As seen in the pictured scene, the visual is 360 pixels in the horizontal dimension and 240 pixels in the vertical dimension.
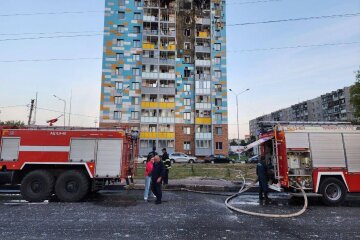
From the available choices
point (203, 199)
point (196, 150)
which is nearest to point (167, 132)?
point (196, 150)

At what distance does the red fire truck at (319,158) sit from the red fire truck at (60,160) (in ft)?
20.7

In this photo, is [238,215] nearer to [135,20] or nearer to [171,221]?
[171,221]

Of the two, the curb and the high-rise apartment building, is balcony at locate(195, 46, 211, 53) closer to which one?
the high-rise apartment building

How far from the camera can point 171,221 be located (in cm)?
709

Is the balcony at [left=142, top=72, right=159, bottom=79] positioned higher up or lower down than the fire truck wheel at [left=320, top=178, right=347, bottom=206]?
higher up

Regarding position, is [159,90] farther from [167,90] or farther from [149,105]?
[149,105]

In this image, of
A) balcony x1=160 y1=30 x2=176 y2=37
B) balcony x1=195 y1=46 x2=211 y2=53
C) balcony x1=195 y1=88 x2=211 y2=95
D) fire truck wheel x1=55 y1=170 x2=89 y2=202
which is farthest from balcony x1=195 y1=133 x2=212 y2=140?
fire truck wheel x1=55 y1=170 x2=89 y2=202

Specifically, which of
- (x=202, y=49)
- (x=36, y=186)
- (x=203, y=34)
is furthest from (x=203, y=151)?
(x=36, y=186)

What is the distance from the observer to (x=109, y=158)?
1059cm

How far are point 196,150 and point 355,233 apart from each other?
143 ft

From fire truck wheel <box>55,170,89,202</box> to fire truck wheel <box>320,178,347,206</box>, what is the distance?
8982mm

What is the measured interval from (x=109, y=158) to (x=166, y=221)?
14.6ft

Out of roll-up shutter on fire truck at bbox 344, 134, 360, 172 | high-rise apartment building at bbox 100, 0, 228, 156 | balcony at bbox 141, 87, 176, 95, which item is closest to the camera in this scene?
roll-up shutter on fire truck at bbox 344, 134, 360, 172

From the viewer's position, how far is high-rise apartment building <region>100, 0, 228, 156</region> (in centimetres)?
4956
